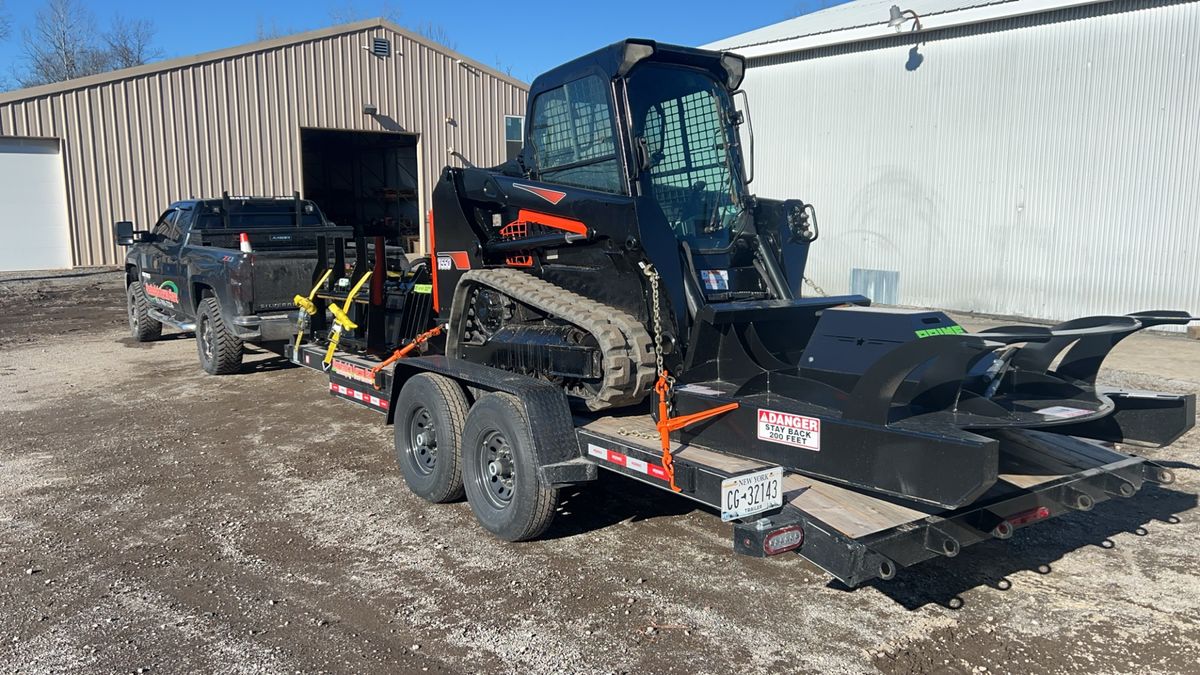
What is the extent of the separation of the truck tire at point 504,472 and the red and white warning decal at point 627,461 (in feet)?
1.04

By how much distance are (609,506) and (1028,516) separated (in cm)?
254

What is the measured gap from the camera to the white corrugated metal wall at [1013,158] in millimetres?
13211

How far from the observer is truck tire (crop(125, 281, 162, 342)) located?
1267 cm

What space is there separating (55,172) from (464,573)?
17.7 metres

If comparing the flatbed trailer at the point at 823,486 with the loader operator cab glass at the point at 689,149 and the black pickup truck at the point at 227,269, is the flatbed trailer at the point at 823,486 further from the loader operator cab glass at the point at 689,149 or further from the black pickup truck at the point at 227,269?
the black pickup truck at the point at 227,269

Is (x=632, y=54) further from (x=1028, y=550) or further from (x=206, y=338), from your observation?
(x=206, y=338)

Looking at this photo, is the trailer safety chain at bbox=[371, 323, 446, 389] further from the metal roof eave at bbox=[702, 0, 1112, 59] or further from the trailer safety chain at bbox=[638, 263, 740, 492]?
the metal roof eave at bbox=[702, 0, 1112, 59]

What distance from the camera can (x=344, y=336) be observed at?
25.8 ft

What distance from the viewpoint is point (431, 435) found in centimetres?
577

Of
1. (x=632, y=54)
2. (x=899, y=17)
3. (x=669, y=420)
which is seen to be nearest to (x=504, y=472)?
(x=669, y=420)

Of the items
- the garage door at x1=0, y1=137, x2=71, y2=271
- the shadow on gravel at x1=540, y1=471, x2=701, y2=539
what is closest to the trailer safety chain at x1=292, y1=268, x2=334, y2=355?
the shadow on gravel at x1=540, y1=471, x2=701, y2=539

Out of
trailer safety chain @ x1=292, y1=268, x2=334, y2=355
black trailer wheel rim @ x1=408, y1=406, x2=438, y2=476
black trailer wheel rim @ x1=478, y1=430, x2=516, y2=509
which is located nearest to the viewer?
black trailer wheel rim @ x1=478, y1=430, x2=516, y2=509

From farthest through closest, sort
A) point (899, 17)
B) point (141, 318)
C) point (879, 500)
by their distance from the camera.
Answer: point (899, 17) → point (141, 318) → point (879, 500)

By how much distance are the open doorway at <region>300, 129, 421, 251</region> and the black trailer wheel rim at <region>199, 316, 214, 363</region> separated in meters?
18.0
